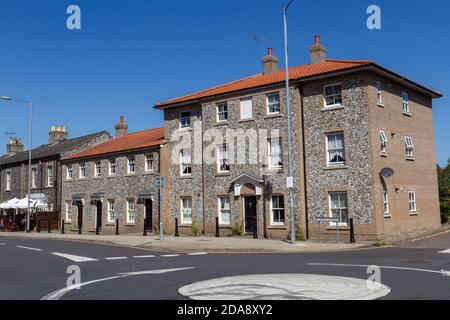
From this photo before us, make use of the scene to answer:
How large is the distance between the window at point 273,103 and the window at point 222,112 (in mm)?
2848

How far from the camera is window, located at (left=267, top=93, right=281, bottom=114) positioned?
24688 mm

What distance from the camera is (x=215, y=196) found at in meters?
26.6

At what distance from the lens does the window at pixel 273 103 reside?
24.7 metres

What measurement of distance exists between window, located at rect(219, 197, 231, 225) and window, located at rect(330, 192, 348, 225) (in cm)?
596

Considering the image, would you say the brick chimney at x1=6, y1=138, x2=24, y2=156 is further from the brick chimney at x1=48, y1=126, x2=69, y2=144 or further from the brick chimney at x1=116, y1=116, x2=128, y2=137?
the brick chimney at x1=116, y1=116, x2=128, y2=137

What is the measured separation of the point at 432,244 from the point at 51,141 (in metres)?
38.1

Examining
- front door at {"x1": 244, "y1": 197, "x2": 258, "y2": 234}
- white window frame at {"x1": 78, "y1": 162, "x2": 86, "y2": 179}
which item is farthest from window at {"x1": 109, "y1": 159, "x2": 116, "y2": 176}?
front door at {"x1": 244, "y1": 197, "x2": 258, "y2": 234}

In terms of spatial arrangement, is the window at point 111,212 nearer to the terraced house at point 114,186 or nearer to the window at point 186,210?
the terraced house at point 114,186

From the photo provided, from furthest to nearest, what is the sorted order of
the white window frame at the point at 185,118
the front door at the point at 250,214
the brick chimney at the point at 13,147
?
1. the brick chimney at the point at 13,147
2. the white window frame at the point at 185,118
3. the front door at the point at 250,214

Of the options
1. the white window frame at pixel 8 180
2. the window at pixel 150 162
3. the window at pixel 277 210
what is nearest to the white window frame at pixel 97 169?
the window at pixel 150 162

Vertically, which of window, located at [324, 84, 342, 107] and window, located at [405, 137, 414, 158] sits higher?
window, located at [324, 84, 342, 107]

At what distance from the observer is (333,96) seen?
75.9 feet
